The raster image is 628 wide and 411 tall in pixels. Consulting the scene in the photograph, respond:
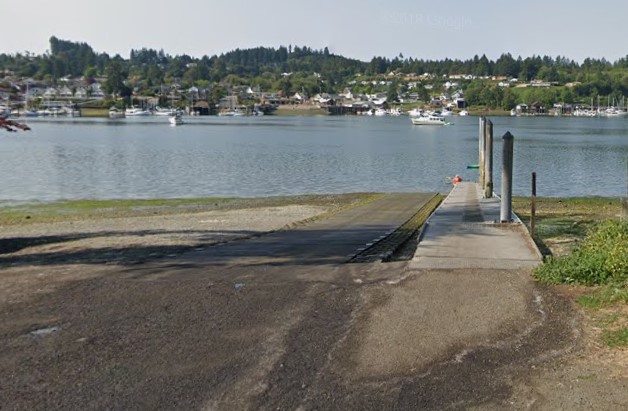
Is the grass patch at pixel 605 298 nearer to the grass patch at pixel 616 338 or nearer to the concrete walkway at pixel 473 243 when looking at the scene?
the grass patch at pixel 616 338

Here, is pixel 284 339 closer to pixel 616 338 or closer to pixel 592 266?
pixel 616 338

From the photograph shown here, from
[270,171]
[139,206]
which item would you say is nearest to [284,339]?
[139,206]

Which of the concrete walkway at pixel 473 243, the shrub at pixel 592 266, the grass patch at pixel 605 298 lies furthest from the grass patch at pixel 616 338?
the concrete walkway at pixel 473 243

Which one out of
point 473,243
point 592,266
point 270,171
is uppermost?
point 592,266

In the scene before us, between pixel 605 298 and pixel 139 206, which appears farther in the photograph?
pixel 139 206

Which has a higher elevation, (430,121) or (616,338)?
(616,338)

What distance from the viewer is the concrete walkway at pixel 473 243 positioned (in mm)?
13133

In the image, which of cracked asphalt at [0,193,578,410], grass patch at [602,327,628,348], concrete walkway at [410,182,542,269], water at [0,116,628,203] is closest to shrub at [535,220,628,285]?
cracked asphalt at [0,193,578,410]

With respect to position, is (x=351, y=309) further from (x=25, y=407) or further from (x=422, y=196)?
(x=422, y=196)

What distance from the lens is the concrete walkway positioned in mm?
13133

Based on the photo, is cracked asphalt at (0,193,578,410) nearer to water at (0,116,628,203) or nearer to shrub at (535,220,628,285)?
shrub at (535,220,628,285)

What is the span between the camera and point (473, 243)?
15.5m

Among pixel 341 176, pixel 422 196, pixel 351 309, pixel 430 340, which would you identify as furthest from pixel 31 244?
pixel 341 176

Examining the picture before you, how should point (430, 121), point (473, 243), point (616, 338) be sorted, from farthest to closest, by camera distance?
point (430, 121), point (473, 243), point (616, 338)
